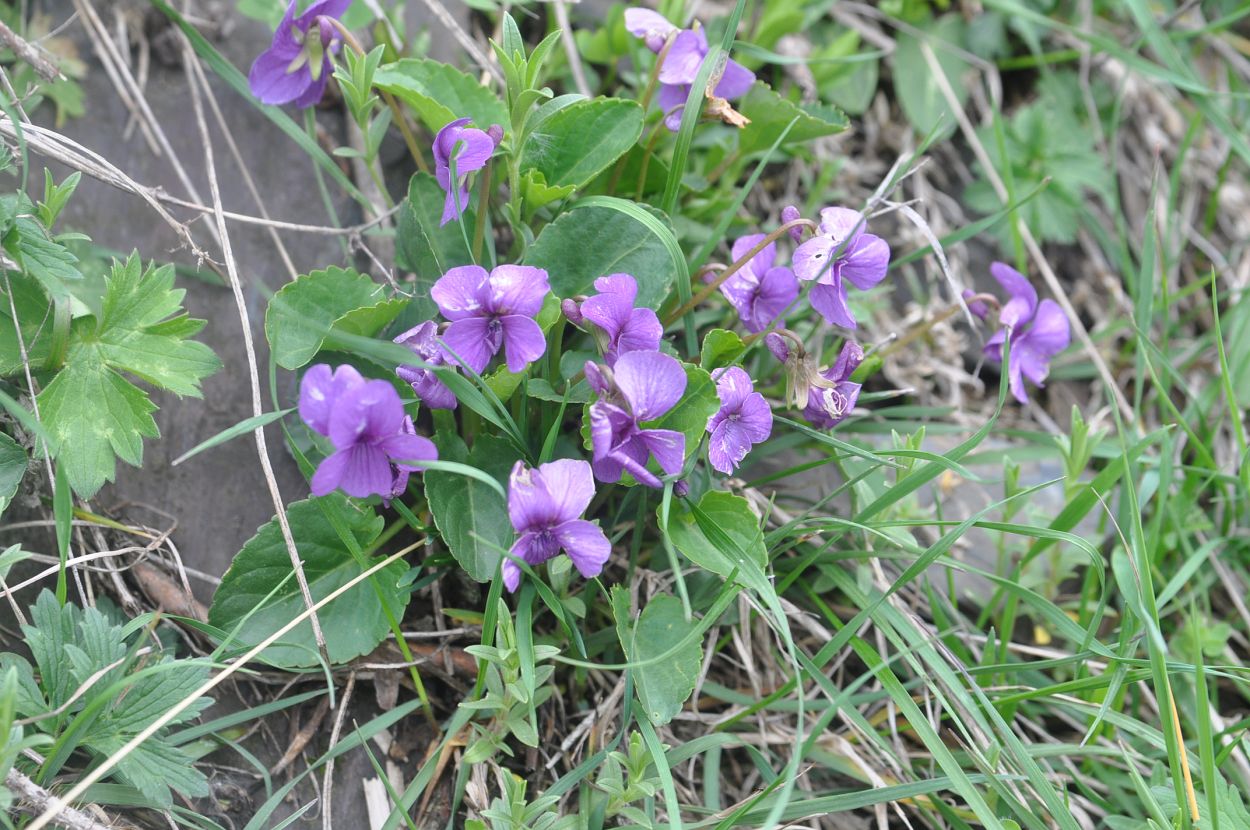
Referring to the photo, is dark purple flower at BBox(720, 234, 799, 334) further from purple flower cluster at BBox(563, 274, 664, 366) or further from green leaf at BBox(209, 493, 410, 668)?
green leaf at BBox(209, 493, 410, 668)

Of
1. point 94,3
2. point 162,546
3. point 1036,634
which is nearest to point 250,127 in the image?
point 94,3

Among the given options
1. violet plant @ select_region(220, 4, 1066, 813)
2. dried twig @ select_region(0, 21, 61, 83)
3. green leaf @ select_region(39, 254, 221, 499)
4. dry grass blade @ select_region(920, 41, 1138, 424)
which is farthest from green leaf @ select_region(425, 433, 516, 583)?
dry grass blade @ select_region(920, 41, 1138, 424)

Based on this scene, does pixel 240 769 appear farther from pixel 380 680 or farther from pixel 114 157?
pixel 114 157

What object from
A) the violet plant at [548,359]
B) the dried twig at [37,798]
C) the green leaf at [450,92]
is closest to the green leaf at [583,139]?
the violet plant at [548,359]

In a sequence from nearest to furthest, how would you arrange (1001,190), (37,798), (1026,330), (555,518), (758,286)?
(37,798), (555,518), (758,286), (1026,330), (1001,190)

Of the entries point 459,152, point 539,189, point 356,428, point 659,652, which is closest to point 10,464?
point 356,428

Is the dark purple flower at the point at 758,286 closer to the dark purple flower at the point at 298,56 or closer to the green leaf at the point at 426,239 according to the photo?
the green leaf at the point at 426,239

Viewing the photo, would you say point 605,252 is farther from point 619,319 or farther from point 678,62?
point 678,62

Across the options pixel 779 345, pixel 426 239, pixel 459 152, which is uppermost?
pixel 459 152
